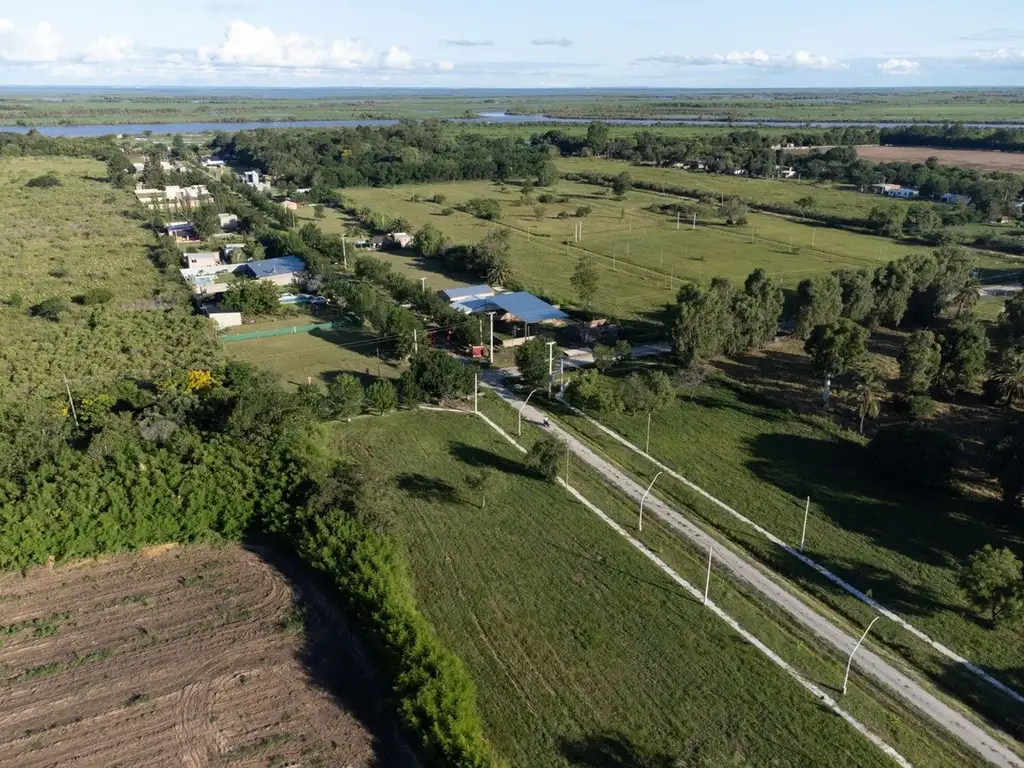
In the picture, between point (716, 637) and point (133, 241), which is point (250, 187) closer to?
point (133, 241)

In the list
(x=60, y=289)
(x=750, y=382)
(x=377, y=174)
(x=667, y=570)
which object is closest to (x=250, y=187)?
(x=377, y=174)

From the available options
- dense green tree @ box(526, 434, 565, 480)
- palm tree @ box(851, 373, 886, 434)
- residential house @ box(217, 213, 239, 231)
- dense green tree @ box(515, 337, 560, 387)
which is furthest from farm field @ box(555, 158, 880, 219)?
dense green tree @ box(526, 434, 565, 480)

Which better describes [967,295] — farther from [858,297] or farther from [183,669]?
[183,669]

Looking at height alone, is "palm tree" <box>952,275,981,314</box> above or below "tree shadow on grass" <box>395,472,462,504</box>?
above

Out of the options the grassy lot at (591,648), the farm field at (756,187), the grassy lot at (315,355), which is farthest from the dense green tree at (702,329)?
the farm field at (756,187)

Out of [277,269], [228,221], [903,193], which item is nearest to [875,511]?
[277,269]

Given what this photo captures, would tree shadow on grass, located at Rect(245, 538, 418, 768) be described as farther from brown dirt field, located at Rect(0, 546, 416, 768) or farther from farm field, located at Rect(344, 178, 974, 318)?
farm field, located at Rect(344, 178, 974, 318)
